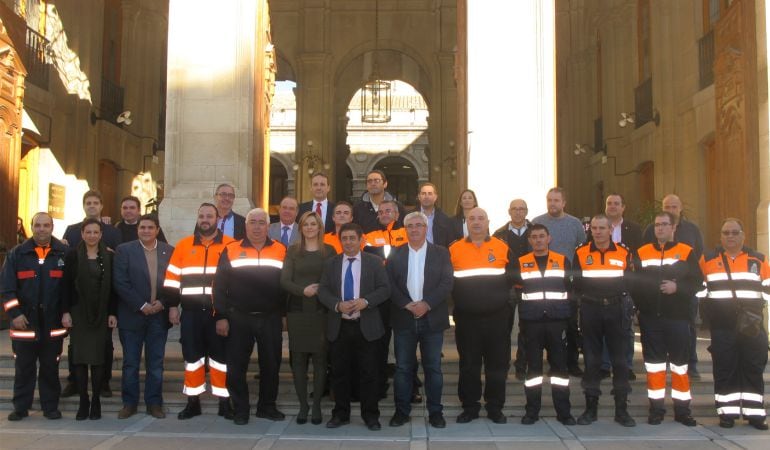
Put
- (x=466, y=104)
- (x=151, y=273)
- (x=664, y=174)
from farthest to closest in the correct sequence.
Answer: (x=664, y=174)
(x=466, y=104)
(x=151, y=273)

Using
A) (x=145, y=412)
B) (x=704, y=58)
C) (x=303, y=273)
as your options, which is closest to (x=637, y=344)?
(x=303, y=273)

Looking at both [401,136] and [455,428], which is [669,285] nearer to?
[455,428]

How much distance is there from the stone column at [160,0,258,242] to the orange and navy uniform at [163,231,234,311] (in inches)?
102

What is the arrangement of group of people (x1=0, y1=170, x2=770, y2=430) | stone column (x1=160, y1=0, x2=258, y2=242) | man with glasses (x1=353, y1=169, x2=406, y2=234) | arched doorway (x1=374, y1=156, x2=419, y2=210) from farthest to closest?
arched doorway (x1=374, y1=156, x2=419, y2=210) < stone column (x1=160, y1=0, x2=258, y2=242) < man with glasses (x1=353, y1=169, x2=406, y2=234) < group of people (x1=0, y1=170, x2=770, y2=430)

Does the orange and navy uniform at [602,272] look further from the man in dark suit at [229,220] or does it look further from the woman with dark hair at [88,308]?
the woman with dark hair at [88,308]

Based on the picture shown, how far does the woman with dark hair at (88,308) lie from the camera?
6.27 metres

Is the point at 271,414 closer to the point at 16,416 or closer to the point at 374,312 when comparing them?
the point at 374,312

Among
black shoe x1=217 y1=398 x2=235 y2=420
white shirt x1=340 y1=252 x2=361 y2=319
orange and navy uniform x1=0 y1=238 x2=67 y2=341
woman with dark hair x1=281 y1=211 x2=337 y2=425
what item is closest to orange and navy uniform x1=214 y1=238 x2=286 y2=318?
woman with dark hair x1=281 y1=211 x2=337 y2=425

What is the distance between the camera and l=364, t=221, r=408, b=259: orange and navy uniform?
6688 millimetres

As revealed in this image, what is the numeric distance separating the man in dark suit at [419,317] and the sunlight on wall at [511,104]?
2722 mm

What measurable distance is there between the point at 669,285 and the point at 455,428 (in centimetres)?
221

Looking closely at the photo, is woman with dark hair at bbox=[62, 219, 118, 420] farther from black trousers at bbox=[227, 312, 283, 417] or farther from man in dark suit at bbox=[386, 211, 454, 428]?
man in dark suit at bbox=[386, 211, 454, 428]

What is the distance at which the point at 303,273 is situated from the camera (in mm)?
6191

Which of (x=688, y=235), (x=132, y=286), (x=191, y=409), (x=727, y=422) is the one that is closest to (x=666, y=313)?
(x=727, y=422)
